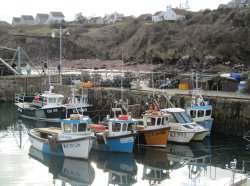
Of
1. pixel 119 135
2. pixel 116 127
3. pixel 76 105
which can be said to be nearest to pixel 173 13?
pixel 76 105

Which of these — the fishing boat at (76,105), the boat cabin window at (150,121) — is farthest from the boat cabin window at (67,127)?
the fishing boat at (76,105)

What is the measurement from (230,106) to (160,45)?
3362cm

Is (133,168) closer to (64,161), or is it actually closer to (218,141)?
(64,161)

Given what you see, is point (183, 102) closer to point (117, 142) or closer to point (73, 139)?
point (117, 142)

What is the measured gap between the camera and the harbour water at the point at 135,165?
1836cm

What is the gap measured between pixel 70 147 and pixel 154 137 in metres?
4.52

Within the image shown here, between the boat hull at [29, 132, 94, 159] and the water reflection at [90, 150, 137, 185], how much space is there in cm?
82

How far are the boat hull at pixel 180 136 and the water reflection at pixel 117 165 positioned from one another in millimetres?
3253

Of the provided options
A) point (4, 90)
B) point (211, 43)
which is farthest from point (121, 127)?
point (211, 43)

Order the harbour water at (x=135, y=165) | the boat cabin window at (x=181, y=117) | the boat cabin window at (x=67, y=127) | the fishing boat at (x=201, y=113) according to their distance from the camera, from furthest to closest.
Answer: the fishing boat at (x=201, y=113), the boat cabin window at (x=181, y=117), the boat cabin window at (x=67, y=127), the harbour water at (x=135, y=165)

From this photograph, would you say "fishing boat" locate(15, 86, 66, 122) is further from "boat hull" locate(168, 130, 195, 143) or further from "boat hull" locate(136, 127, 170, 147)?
"boat hull" locate(168, 130, 195, 143)

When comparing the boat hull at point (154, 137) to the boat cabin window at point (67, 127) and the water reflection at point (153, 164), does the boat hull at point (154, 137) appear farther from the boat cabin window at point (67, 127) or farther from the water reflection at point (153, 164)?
the boat cabin window at point (67, 127)

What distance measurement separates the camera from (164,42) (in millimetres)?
59781

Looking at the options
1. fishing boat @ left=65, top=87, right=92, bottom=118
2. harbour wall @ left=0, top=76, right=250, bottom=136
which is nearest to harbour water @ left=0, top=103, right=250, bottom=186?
harbour wall @ left=0, top=76, right=250, bottom=136
